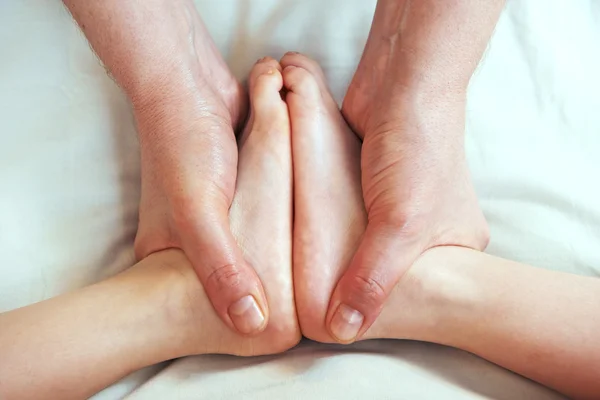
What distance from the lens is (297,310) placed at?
86 centimetres

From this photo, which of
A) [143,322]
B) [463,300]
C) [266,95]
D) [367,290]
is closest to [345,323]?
[367,290]

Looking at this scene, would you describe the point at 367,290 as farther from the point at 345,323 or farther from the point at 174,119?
the point at 174,119

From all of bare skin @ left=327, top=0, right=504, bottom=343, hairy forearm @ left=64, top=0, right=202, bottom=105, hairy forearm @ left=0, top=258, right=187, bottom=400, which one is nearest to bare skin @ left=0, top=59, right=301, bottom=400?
hairy forearm @ left=0, top=258, right=187, bottom=400

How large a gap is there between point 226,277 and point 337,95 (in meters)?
0.42

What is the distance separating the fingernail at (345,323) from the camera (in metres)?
0.83

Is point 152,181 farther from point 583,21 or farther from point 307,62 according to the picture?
point 583,21

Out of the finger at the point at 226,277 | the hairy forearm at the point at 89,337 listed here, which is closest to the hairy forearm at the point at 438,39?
the finger at the point at 226,277

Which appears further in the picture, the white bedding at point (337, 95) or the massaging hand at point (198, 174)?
the white bedding at point (337, 95)

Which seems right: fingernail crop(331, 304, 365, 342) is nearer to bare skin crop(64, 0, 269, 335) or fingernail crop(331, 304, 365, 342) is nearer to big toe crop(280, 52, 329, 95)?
bare skin crop(64, 0, 269, 335)

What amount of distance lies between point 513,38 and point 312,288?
605mm

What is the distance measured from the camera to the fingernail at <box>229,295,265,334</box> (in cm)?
82

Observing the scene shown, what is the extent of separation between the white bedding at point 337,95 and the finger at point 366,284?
5cm

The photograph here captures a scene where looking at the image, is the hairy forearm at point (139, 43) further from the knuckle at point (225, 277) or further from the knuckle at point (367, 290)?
the knuckle at point (367, 290)

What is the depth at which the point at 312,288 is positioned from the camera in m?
0.85
